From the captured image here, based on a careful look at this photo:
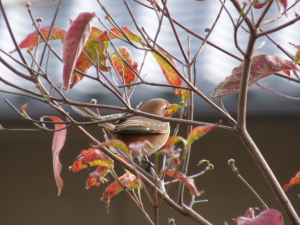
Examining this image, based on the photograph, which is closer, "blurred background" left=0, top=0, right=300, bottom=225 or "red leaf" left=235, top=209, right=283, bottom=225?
"red leaf" left=235, top=209, right=283, bottom=225

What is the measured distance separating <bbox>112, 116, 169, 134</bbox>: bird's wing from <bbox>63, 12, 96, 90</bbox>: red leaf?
4.14 feet

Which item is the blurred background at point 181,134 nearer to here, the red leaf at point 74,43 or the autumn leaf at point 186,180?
the red leaf at point 74,43

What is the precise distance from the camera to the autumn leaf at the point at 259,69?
1.03 metres

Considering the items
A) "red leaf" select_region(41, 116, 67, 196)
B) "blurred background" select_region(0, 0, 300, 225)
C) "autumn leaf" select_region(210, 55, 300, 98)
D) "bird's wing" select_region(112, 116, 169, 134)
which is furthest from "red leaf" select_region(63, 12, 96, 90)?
"blurred background" select_region(0, 0, 300, 225)

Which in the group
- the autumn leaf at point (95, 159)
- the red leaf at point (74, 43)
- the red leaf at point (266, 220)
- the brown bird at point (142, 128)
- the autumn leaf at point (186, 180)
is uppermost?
the red leaf at point (74, 43)

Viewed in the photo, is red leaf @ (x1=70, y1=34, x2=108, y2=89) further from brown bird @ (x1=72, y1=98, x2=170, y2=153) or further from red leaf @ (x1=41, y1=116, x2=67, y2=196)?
brown bird @ (x1=72, y1=98, x2=170, y2=153)

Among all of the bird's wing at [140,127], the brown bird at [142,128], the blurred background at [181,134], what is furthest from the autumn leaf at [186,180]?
the blurred background at [181,134]

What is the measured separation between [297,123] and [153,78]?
118 centimetres

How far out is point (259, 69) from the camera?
1053 millimetres

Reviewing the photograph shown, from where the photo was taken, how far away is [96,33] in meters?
1.42

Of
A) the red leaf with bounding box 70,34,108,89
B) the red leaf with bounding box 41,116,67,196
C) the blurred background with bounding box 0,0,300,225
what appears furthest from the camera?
the blurred background with bounding box 0,0,300,225

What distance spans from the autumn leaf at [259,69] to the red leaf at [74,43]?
39cm

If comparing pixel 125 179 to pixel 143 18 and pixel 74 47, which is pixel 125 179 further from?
pixel 143 18

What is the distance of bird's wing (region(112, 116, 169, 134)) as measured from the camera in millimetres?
2279
